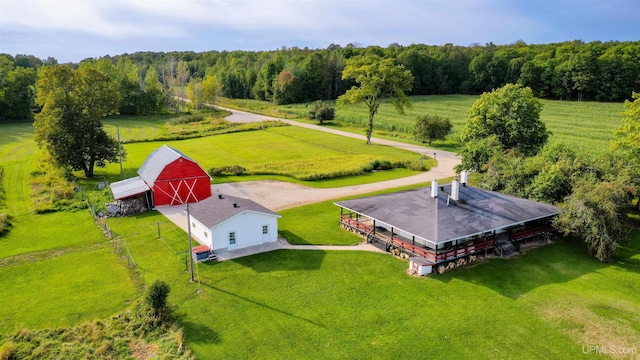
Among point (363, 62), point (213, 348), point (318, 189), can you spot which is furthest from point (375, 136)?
point (213, 348)

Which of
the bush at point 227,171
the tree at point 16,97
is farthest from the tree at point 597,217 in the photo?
the tree at point 16,97

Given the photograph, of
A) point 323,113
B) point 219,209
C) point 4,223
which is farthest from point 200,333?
point 323,113

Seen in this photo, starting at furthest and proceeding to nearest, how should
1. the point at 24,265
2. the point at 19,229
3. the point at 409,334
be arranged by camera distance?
the point at 19,229, the point at 24,265, the point at 409,334

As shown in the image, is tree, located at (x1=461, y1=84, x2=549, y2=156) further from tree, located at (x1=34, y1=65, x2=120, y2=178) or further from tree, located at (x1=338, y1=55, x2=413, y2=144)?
tree, located at (x1=34, y1=65, x2=120, y2=178)

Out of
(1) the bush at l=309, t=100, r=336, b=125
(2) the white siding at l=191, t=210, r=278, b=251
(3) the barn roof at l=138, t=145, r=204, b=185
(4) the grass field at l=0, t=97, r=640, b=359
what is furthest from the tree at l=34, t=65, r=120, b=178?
(1) the bush at l=309, t=100, r=336, b=125

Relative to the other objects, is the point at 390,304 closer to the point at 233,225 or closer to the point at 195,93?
the point at 233,225

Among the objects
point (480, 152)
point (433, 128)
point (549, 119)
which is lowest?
point (480, 152)

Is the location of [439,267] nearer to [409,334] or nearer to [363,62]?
[409,334]

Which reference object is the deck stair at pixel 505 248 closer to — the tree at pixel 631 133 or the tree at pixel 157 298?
the tree at pixel 631 133
